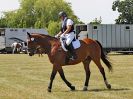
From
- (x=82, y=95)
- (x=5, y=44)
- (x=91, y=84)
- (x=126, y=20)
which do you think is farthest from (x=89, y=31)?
(x=126, y=20)

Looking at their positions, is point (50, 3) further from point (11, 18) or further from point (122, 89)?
point (122, 89)

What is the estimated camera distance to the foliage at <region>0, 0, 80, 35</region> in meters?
110

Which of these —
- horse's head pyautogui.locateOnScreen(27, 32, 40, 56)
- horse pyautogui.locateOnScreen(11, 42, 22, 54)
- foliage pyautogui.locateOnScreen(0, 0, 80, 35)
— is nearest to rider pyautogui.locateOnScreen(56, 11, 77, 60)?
horse's head pyautogui.locateOnScreen(27, 32, 40, 56)

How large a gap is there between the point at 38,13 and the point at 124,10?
2358 centimetres

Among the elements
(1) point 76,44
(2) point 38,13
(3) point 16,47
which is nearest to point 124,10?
(2) point 38,13

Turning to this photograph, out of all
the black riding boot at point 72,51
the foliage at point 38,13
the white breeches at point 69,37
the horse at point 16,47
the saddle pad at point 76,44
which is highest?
the foliage at point 38,13

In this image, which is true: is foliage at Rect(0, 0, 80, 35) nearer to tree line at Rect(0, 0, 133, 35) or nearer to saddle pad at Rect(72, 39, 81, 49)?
tree line at Rect(0, 0, 133, 35)

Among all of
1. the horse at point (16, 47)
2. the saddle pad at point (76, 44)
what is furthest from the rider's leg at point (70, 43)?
the horse at point (16, 47)

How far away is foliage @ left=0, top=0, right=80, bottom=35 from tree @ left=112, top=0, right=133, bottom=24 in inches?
578

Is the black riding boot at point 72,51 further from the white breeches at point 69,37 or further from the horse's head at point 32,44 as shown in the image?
the horse's head at point 32,44

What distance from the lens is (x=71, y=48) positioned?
57.3 ft

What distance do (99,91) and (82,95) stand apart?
1.32 metres

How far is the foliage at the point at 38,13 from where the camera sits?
4331 inches

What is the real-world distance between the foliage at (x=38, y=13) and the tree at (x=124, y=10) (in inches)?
578
